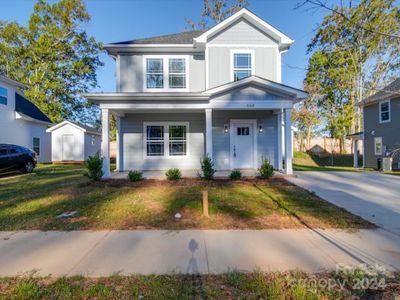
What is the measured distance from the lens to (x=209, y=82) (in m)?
11.8

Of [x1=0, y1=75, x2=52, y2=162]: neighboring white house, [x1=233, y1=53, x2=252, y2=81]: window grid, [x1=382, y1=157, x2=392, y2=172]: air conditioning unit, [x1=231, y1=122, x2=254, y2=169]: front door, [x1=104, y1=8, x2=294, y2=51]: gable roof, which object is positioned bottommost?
[x1=382, y1=157, x2=392, y2=172]: air conditioning unit

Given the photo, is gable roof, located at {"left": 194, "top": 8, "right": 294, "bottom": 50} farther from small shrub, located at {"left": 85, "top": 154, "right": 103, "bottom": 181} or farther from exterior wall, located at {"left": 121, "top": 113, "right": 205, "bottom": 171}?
small shrub, located at {"left": 85, "top": 154, "right": 103, "bottom": 181}

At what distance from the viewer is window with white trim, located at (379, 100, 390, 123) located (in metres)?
16.7

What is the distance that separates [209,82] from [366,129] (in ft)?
46.7

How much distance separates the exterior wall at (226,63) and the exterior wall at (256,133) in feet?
5.30

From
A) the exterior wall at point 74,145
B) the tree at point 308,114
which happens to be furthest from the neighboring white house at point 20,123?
the tree at point 308,114

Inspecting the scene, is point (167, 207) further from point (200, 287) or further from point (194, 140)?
point (194, 140)

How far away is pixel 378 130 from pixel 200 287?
19817 mm

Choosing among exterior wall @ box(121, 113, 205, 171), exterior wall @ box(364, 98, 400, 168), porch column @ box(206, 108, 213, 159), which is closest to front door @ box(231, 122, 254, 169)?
exterior wall @ box(121, 113, 205, 171)

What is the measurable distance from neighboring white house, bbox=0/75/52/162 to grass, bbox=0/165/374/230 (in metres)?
10.4

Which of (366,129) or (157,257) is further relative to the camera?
(366,129)

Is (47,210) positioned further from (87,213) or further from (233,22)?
(233,22)

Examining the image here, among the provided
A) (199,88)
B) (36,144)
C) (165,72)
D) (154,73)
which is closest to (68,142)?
(36,144)

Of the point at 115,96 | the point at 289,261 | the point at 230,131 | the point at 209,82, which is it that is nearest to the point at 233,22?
the point at 209,82
